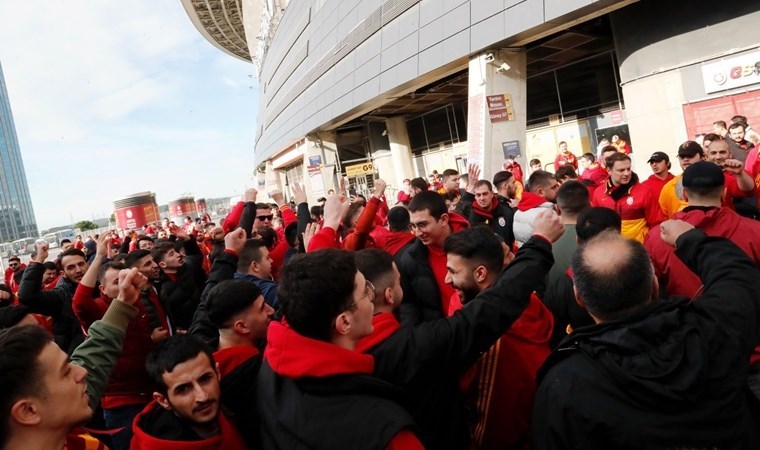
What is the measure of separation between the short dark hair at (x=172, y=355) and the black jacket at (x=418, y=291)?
141 cm

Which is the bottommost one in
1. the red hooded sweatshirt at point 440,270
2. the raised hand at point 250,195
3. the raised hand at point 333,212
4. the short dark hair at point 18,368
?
the red hooded sweatshirt at point 440,270

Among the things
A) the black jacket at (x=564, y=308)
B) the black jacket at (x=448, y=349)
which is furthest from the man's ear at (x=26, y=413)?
the black jacket at (x=564, y=308)

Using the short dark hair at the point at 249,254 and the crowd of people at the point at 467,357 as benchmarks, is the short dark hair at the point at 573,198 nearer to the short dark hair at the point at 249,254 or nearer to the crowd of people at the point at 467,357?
the crowd of people at the point at 467,357

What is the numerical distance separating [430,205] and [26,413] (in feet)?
8.92

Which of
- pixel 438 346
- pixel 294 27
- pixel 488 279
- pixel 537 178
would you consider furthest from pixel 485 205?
pixel 294 27

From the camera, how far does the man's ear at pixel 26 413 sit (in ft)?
4.78

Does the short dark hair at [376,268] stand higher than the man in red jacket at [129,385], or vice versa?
the short dark hair at [376,268]

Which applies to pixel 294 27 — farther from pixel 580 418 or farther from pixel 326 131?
pixel 580 418

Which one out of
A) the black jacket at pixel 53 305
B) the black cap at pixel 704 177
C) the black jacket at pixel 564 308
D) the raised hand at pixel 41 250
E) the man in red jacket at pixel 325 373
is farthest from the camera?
the raised hand at pixel 41 250

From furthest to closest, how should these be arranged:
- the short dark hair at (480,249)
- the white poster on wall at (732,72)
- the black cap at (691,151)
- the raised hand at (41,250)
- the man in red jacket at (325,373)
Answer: the white poster on wall at (732,72) → the black cap at (691,151) → the raised hand at (41,250) → the short dark hair at (480,249) → the man in red jacket at (325,373)

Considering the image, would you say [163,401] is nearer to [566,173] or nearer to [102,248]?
[102,248]

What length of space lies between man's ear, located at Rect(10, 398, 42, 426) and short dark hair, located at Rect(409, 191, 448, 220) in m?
2.61

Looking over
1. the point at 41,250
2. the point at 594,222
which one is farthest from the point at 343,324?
the point at 41,250

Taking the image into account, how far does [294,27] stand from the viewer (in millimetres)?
29250
